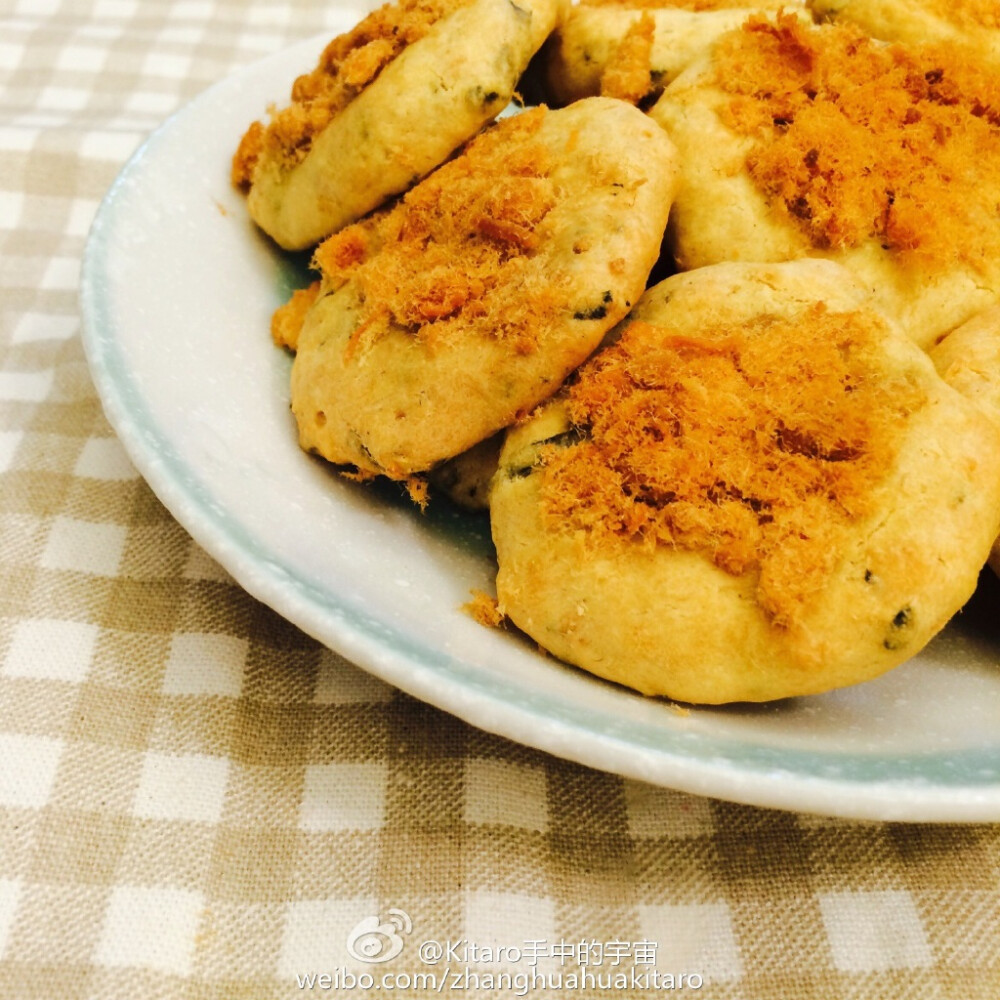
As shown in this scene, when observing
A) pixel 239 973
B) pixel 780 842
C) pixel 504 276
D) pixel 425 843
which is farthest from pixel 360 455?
pixel 780 842

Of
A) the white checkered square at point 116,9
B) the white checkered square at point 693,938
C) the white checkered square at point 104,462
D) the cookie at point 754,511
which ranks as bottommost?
the white checkered square at point 104,462

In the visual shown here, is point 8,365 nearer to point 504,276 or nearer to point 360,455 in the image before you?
point 360,455

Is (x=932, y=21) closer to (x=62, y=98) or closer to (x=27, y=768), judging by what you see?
(x=27, y=768)

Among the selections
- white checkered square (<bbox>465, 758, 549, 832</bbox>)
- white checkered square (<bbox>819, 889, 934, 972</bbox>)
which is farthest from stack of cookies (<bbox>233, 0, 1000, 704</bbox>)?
white checkered square (<bbox>819, 889, 934, 972</bbox>)

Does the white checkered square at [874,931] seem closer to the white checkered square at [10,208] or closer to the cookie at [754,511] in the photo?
the cookie at [754,511]

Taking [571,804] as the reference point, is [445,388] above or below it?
above

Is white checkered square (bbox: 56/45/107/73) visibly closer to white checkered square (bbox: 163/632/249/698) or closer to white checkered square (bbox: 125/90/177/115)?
white checkered square (bbox: 125/90/177/115)

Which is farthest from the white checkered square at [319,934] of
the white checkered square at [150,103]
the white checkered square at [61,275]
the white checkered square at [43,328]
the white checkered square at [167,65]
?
the white checkered square at [167,65]
